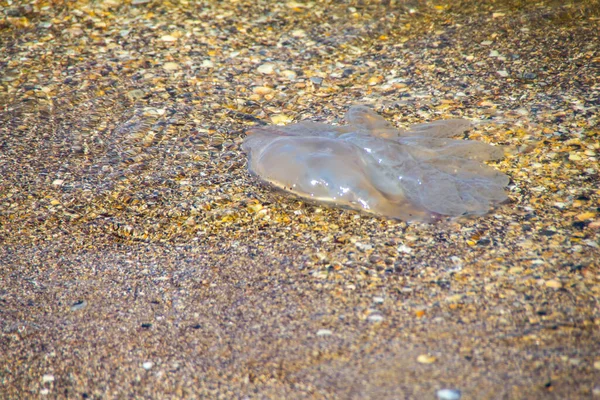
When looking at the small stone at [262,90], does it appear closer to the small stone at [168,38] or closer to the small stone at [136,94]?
the small stone at [136,94]

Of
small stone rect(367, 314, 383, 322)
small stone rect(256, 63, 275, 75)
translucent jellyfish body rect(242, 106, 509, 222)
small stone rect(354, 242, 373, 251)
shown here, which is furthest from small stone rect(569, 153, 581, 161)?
small stone rect(256, 63, 275, 75)

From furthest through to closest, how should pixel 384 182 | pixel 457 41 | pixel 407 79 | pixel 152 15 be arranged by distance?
pixel 152 15 → pixel 457 41 → pixel 407 79 → pixel 384 182

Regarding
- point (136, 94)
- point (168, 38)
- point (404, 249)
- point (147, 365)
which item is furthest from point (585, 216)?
point (168, 38)

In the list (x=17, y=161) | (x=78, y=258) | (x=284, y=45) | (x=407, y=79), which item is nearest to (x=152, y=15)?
(x=284, y=45)

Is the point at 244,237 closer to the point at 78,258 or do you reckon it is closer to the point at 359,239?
the point at 359,239

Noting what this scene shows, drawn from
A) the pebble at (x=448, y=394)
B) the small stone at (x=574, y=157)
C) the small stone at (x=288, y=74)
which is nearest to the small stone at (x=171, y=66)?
the small stone at (x=288, y=74)

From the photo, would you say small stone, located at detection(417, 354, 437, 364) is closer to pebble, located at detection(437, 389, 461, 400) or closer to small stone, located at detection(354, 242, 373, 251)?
pebble, located at detection(437, 389, 461, 400)
